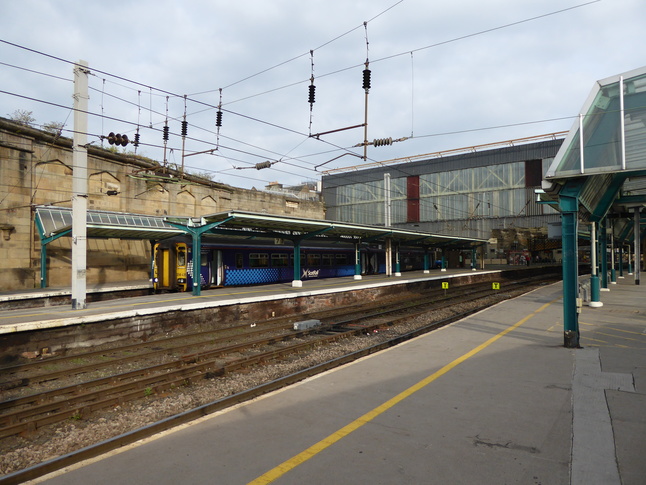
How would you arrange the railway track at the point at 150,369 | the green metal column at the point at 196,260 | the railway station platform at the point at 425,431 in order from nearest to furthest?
the railway station platform at the point at 425,431, the railway track at the point at 150,369, the green metal column at the point at 196,260

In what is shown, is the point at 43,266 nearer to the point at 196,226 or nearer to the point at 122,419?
the point at 196,226

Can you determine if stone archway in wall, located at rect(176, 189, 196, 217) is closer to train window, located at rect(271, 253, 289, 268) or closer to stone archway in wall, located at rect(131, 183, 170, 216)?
stone archway in wall, located at rect(131, 183, 170, 216)

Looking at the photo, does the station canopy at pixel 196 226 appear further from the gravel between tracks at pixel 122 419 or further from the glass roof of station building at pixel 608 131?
the glass roof of station building at pixel 608 131

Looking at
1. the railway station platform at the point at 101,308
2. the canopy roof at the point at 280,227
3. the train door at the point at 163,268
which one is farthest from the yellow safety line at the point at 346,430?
the train door at the point at 163,268

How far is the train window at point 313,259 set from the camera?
87.1 ft

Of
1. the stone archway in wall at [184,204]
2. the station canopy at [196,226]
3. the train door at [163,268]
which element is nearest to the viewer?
the station canopy at [196,226]

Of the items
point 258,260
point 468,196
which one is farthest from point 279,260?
point 468,196

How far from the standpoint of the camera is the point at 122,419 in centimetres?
633

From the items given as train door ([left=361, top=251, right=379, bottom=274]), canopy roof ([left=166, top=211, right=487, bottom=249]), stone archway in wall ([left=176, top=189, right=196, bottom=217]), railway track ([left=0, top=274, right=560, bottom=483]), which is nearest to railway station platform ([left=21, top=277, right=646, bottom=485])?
railway track ([left=0, top=274, right=560, bottom=483])

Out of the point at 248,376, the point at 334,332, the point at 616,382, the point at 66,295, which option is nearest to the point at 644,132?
the point at 616,382

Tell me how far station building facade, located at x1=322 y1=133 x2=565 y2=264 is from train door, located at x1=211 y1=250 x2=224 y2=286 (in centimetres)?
2997

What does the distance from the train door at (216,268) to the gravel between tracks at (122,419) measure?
11693 millimetres

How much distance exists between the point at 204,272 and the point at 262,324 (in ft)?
21.9

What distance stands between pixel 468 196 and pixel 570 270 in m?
42.1
